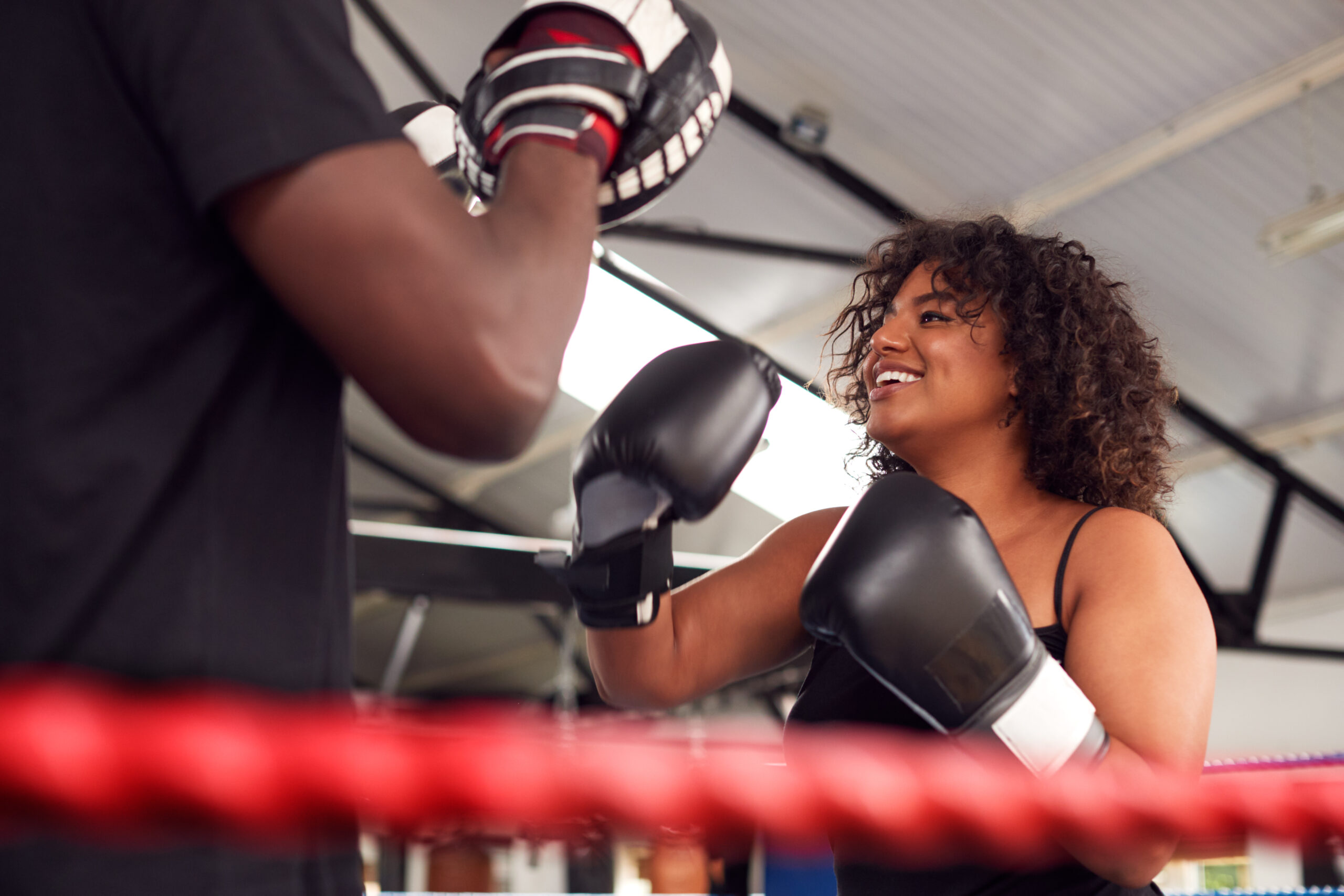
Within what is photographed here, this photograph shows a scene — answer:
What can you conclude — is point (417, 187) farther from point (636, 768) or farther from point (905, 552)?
point (905, 552)

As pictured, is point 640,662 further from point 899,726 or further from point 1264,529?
point 1264,529

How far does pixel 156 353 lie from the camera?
56cm

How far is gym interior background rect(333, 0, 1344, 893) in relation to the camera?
375cm

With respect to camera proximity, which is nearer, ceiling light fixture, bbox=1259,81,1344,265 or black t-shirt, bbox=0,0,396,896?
black t-shirt, bbox=0,0,396,896

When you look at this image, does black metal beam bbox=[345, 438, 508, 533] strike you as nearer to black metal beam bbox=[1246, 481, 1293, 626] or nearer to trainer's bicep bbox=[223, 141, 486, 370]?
black metal beam bbox=[1246, 481, 1293, 626]

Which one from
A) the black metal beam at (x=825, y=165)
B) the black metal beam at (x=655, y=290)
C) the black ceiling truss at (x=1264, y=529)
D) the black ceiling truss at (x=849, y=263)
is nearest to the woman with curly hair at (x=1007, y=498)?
the black ceiling truss at (x=849, y=263)

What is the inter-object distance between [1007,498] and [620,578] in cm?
56

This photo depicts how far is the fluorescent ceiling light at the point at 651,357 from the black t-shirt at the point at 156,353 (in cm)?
521

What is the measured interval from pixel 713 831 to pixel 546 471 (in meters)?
7.44

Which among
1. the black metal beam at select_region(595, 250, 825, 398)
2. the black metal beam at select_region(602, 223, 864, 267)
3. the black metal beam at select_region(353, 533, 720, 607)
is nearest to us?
the black metal beam at select_region(353, 533, 720, 607)

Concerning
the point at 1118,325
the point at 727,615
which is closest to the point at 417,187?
the point at 727,615

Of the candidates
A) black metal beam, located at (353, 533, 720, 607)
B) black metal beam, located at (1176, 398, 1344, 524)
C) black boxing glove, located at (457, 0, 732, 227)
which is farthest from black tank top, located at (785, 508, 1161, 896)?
black metal beam, located at (1176, 398, 1344, 524)

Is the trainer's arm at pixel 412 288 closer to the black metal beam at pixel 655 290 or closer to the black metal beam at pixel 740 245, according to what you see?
the black metal beam at pixel 740 245

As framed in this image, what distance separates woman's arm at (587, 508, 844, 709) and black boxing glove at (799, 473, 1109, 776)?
348mm
